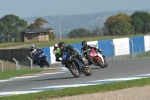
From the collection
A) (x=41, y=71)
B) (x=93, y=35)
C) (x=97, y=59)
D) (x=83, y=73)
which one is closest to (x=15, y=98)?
(x=83, y=73)

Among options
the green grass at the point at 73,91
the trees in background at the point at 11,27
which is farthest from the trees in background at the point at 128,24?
the green grass at the point at 73,91

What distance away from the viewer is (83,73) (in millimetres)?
20047

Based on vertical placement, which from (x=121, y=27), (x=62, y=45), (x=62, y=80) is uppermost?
(x=62, y=45)

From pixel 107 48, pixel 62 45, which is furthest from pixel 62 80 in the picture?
pixel 107 48

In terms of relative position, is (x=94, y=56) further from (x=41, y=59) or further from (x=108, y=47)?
(x=108, y=47)

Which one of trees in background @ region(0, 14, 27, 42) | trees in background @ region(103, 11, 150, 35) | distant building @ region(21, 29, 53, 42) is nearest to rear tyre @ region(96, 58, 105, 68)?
trees in background @ region(103, 11, 150, 35)

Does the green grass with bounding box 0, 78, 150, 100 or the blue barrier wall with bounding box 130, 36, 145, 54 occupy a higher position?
A: the green grass with bounding box 0, 78, 150, 100

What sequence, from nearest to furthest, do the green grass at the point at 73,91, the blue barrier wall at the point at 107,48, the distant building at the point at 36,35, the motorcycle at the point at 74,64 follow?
1. the green grass at the point at 73,91
2. the motorcycle at the point at 74,64
3. the blue barrier wall at the point at 107,48
4. the distant building at the point at 36,35

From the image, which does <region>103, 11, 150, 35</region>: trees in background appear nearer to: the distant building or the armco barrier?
the distant building

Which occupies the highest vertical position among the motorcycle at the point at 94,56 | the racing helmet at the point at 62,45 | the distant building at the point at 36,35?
the racing helmet at the point at 62,45

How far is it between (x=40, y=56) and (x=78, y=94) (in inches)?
797

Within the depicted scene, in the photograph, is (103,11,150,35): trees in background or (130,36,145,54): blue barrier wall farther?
(103,11,150,35): trees in background

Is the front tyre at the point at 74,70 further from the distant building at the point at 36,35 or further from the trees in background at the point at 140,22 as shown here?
the distant building at the point at 36,35

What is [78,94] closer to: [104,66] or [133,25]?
[104,66]
